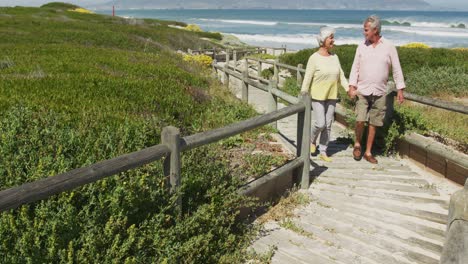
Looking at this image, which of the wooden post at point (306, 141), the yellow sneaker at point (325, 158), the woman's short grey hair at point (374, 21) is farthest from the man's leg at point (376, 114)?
the wooden post at point (306, 141)

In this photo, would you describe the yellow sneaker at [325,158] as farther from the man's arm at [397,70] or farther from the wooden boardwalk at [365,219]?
the man's arm at [397,70]

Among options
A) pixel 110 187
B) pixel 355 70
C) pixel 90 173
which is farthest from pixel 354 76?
pixel 90 173

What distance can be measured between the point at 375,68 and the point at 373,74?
0.09m

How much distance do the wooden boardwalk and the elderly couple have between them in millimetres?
617

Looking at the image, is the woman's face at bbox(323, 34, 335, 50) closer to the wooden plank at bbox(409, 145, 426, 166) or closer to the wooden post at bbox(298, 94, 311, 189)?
the wooden post at bbox(298, 94, 311, 189)

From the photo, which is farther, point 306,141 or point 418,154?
point 418,154

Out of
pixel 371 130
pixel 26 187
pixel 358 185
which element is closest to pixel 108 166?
pixel 26 187

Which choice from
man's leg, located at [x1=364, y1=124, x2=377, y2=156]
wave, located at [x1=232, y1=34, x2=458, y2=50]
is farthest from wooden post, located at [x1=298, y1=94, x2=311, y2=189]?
wave, located at [x1=232, y1=34, x2=458, y2=50]

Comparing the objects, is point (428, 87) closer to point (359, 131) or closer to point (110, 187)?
point (359, 131)

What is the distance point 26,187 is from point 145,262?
1.15m

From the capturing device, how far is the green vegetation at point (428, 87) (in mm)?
7297

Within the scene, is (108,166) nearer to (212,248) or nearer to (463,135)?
(212,248)

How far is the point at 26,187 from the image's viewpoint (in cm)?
278

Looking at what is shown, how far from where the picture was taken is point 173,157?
3.79 meters
